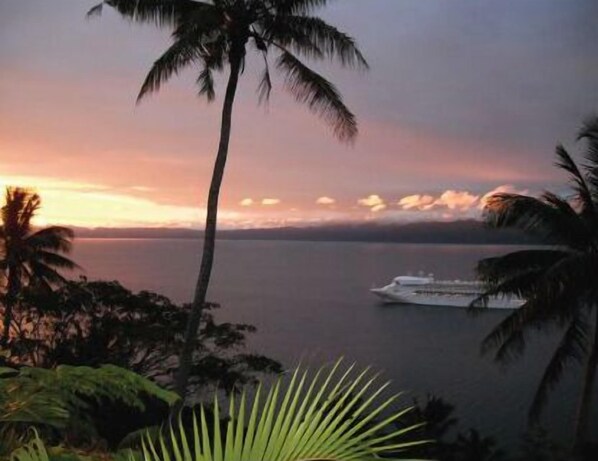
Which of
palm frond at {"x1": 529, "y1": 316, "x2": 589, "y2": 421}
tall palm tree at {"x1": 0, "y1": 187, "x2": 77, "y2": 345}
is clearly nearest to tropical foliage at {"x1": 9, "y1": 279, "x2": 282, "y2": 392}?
tall palm tree at {"x1": 0, "y1": 187, "x2": 77, "y2": 345}

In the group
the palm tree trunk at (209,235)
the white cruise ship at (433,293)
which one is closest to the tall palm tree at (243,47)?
the palm tree trunk at (209,235)

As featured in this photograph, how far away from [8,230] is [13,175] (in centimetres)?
982

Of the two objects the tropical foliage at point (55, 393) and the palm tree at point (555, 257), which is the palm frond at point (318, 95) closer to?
the palm tree at point (555, 257)

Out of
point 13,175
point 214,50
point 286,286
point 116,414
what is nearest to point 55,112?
point 13,175

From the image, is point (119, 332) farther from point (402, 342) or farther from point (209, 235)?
point (402, 342)

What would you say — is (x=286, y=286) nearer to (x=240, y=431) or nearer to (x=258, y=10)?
(x=258, y=10)

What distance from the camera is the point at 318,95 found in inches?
403

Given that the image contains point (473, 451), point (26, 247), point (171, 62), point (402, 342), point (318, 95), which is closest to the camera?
point (171, 62)

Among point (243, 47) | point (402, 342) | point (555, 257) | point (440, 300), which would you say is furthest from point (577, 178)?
point (440, 300)

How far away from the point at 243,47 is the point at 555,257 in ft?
23.2

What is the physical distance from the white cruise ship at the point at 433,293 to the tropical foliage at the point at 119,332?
45.1 m

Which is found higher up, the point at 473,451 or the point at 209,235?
the point at 209,235

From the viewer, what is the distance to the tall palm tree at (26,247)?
Result: 19.9 meters

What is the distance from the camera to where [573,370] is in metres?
36.0
